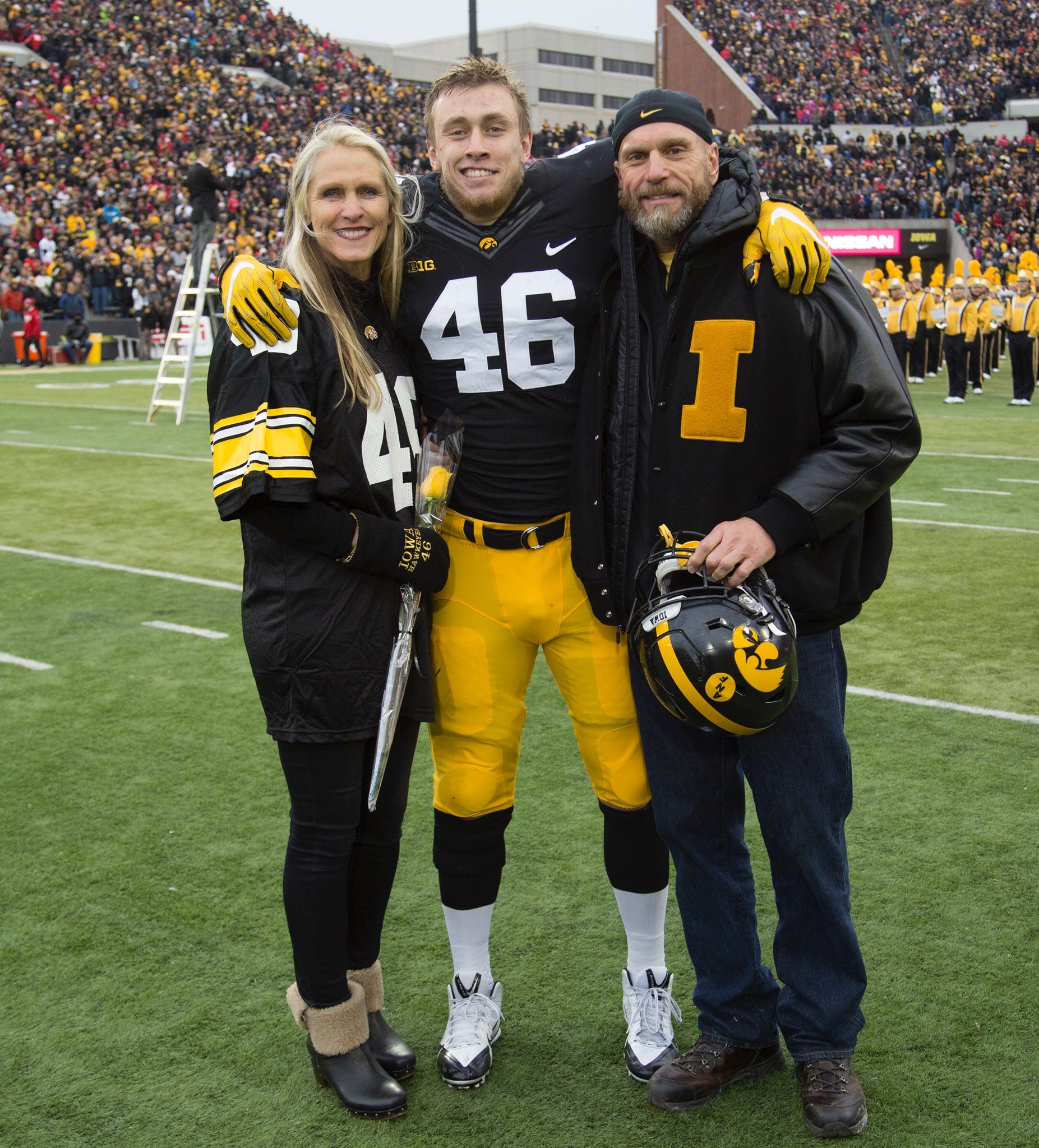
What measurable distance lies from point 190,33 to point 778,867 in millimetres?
38781

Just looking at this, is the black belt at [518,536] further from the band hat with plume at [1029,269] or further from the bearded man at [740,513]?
the band hat with plume at [1029,269]

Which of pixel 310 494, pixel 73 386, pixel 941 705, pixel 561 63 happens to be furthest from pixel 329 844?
pixel 561 63

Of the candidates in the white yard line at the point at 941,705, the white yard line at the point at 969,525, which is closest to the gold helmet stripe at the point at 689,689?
the white yard line at the point at 941,705

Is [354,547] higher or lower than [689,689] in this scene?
higher

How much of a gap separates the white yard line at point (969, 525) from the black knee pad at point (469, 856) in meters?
5.85

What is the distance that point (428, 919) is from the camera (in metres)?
3.28

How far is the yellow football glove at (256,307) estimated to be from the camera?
2.31 metres

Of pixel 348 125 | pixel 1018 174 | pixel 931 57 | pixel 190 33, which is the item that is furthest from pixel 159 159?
pixel 348 125

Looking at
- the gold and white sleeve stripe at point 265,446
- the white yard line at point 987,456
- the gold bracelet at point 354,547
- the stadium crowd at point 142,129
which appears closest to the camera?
the gold and white sleeve stripe at point 265,446

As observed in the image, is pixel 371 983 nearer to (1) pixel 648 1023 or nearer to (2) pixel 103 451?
(1) pixel 648 1023

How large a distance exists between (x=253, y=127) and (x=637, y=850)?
3360 centimetres

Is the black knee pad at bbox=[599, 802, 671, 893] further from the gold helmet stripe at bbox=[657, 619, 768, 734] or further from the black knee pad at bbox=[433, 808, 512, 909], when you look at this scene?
the gold helmet stripe at bbox=[657, 619, 768, 734]

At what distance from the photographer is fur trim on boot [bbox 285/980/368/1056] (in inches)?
99.6

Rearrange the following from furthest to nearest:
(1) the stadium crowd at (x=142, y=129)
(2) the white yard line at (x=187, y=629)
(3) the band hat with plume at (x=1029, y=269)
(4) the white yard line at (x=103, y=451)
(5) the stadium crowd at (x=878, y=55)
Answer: (5) the stadium crowd at (x=878, y=55) → (1) the stadium crowd at (x=142, y=129) → (3) the band hat with plume at (x=1029, y=269) → (4) the white yard line at (x=103, y=451) → (2) the white yard line at (x=187, y=629)
